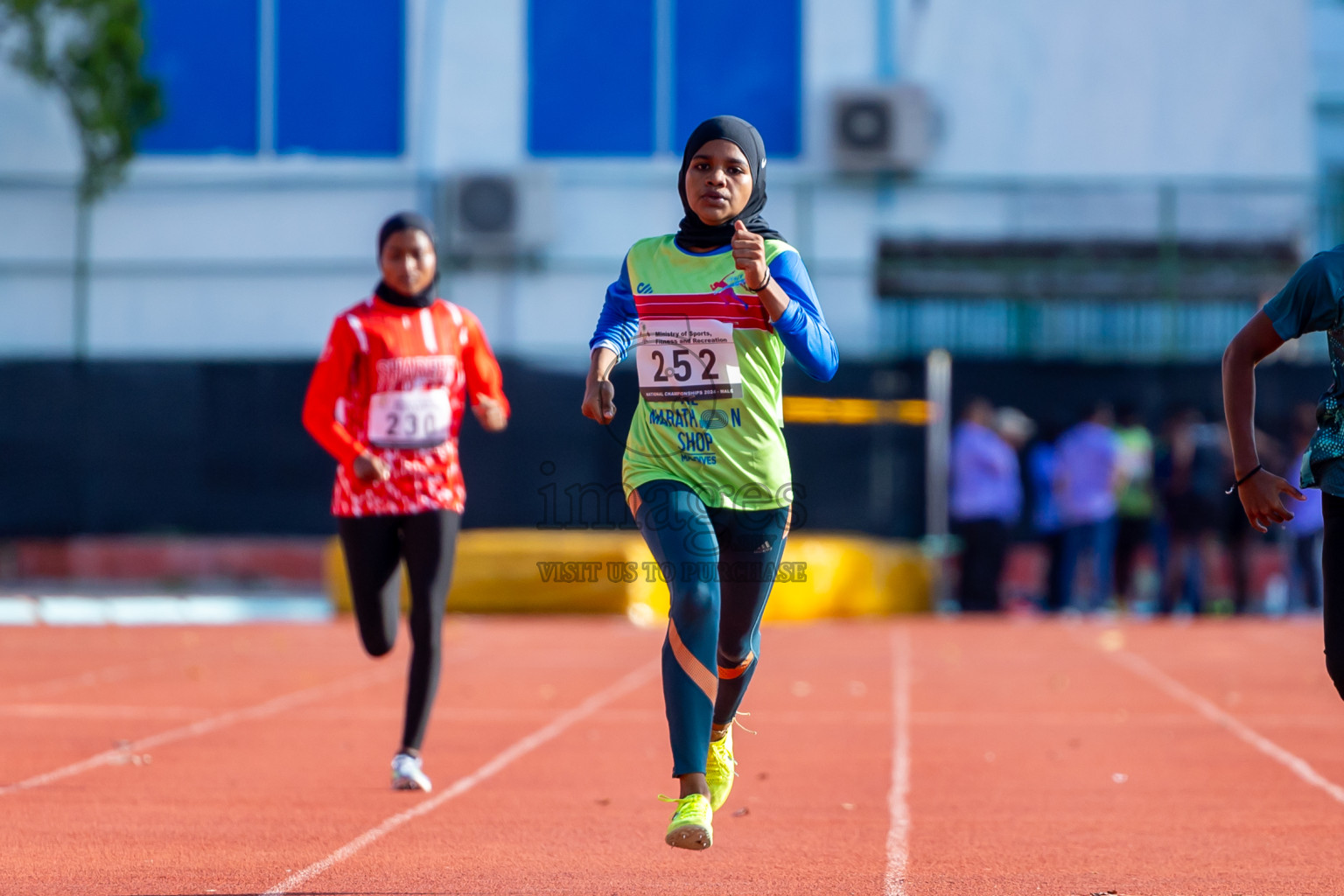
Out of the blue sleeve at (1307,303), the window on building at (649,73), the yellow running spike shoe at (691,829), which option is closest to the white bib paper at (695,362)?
the yellow running spike shoe at (691,829)

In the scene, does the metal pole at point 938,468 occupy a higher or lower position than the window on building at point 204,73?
lower

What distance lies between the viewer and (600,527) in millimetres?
19406

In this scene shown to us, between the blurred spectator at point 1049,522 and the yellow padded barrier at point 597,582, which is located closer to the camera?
the yellow padded barrier at point 597,582

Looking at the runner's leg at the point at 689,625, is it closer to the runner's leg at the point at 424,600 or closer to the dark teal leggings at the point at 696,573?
the dark teal leggings at the point at 696,573

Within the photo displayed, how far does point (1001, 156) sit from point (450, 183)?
7.24 metres

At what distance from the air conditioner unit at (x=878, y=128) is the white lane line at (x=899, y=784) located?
12.3 meters

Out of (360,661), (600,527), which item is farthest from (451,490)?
(600,527)

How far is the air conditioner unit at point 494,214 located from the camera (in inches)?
917

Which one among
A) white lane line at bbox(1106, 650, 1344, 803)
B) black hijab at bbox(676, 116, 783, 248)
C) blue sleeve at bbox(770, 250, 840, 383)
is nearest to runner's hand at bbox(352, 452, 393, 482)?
black hijab at bbox(676, 116, 783, 248)

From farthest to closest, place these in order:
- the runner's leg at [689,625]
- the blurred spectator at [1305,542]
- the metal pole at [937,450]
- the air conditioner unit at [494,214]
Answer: the air conditioner unit at [494,214] → the metal pole at [937,450] → the blurred spectator at [1305,542] → the runner's leg at [689,625]

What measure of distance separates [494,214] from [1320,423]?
1938cm

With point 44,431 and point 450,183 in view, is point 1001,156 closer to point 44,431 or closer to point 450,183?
point 450,183

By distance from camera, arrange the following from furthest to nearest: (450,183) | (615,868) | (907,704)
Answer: (450,183) < (907,704) < (615,868)

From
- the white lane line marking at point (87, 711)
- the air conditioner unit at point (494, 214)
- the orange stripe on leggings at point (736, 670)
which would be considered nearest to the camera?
the orange stripe on leggings at point (736, 670)
